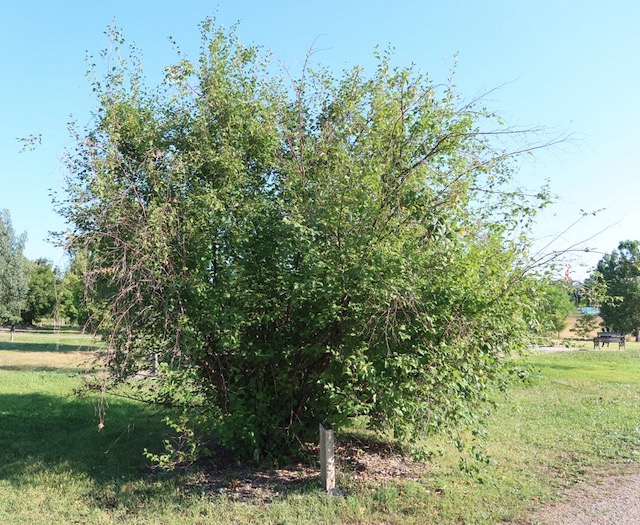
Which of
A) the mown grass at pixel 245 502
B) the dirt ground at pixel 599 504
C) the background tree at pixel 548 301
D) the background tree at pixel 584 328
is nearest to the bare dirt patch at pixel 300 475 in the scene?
the mown grass at pixel 245 502

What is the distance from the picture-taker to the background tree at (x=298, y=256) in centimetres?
487

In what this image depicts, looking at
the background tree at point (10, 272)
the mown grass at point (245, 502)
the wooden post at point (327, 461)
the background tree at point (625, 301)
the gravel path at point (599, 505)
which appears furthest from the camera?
the background tree at point (625, 301)

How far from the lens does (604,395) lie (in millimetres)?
12578

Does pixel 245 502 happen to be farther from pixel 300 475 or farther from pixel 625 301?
pixel 625 301

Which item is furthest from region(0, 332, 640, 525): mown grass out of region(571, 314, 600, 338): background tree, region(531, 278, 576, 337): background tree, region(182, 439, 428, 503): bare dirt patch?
region(571, 314, 600, 338): background tree

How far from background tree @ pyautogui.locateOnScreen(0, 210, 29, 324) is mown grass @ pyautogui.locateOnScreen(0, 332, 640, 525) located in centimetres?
2257

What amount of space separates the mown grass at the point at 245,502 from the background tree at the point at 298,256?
742 millimetres

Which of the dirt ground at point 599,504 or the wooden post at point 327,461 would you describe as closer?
the dirt ground at point 599,504

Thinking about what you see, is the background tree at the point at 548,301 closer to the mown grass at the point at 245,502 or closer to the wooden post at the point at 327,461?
the mown grass at the point at 245,502

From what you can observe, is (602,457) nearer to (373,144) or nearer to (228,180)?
(373,144)

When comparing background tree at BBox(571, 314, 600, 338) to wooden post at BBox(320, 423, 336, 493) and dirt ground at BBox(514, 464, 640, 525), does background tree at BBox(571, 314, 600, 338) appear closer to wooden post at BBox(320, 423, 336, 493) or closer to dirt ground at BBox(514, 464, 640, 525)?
dirt ground at BBox(514, 464, 640, 525)

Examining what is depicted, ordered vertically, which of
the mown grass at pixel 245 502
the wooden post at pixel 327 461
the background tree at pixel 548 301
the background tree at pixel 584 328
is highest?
the background tree at pixel 548 301

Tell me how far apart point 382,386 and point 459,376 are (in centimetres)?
71

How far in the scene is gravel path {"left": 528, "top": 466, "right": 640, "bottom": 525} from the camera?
186 inches
